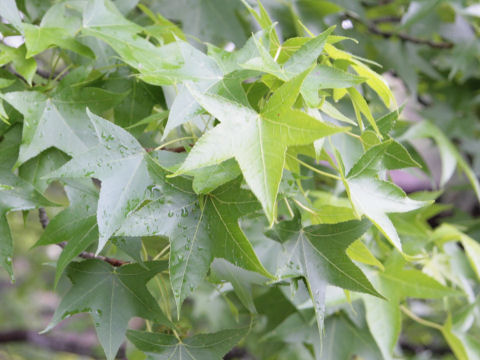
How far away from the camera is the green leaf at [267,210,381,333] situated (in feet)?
1.76

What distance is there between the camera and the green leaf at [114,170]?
18.7 inches

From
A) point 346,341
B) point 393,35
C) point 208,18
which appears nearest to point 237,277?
point 346,341

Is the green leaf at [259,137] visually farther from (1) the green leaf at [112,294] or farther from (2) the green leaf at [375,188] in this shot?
(1) the green leaf at [112,294]

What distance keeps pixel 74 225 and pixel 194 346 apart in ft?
0.65


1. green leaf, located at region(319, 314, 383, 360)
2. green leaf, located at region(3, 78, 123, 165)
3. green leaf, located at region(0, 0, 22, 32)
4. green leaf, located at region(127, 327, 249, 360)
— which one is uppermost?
green leaf, located at region(0, 0, 22, 32)

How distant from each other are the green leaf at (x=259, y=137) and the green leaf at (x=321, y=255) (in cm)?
15

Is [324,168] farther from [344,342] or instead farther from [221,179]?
[221,179]

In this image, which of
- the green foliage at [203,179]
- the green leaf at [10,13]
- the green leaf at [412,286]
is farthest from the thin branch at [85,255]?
the green leaf at [412,286]

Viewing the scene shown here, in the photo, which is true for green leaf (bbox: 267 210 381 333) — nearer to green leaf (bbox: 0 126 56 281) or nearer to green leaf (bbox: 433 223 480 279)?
green leaf (bbox: 0 126 56 281)

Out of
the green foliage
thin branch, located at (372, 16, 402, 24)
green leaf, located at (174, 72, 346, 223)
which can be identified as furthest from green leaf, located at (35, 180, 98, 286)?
thin branch, located at (372, 16, 402, 24)

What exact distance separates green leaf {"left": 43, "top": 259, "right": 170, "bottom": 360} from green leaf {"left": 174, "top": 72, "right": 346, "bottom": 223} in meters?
0.23

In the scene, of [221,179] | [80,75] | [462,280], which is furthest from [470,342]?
[80,75]

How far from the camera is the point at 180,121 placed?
1.55ft

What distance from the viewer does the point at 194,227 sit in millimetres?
502
